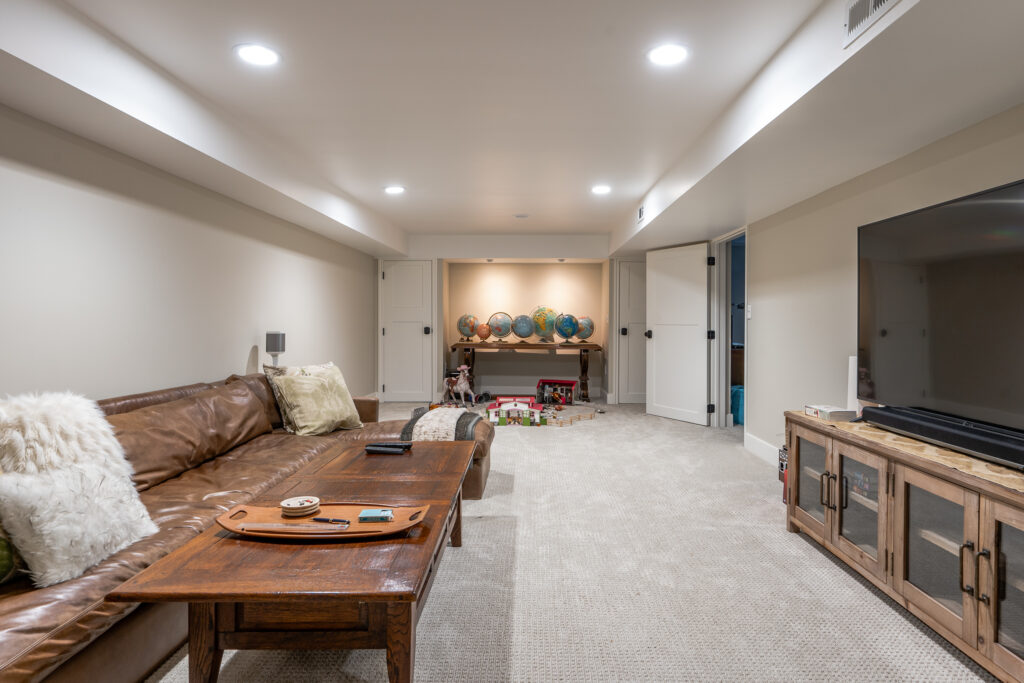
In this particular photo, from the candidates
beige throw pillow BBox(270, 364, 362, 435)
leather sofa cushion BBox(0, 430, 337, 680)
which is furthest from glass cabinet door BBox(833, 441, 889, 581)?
beige throw pillow BBox(270, 364, 362, 435)

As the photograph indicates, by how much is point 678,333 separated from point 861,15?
4.12 metres

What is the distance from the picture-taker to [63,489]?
1.42 metres

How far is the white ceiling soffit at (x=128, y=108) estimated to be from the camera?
1766 mm

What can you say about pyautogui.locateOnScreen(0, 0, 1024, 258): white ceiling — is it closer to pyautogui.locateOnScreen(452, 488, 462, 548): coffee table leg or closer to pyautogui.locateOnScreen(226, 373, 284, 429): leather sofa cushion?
pyautogui.locateOnScreen(226, 373, 284, 429): leather sofa cushion

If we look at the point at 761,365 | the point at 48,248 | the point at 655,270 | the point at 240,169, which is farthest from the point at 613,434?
the point at 48,248

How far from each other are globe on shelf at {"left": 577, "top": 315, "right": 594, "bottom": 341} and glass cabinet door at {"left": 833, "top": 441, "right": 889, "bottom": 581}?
4889 millimetres

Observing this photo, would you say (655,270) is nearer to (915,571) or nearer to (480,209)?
(480,209)

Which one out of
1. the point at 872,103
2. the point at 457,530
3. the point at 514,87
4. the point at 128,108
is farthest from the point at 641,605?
the point at 128,108

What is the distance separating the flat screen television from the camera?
1.63 meters

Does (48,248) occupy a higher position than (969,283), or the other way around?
(48,248)

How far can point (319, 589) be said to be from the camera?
1.14m

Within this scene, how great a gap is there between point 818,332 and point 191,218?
4.01 meters

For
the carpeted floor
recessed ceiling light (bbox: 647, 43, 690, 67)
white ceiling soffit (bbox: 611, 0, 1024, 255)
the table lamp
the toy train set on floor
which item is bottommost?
the carpeted floor

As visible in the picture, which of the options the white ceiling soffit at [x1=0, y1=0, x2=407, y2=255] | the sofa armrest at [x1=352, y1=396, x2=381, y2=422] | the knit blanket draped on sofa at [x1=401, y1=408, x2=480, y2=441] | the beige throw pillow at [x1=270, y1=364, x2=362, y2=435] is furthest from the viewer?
the sofa armrest at [x1=352, y1=396, x2=381, y2=422]
